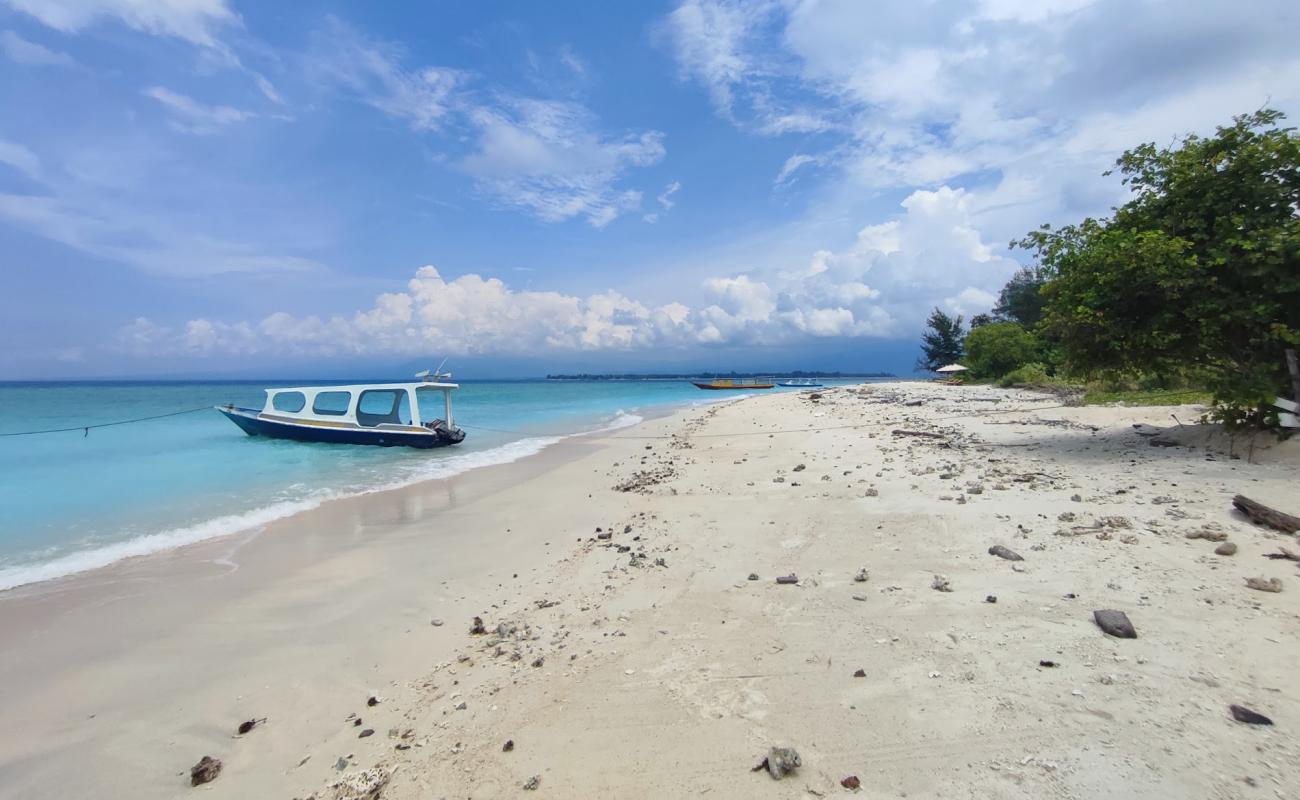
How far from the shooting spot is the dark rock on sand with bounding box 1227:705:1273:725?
2.93 m

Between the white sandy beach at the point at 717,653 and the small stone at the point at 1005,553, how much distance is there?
6.7 inches

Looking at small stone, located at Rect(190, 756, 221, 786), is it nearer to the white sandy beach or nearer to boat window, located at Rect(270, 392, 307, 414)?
the white sandy beach

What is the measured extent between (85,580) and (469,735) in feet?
26.5

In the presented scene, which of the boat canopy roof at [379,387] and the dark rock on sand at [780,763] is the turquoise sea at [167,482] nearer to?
the boat canopy roof at [379,387]

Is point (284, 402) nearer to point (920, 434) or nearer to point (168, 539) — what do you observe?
point (168, 539)

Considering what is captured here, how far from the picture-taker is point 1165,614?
413 cm

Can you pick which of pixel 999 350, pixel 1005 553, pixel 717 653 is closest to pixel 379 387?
pixel 717 653

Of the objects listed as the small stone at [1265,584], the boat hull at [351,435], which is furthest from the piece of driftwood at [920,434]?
the boat hull at [351,435]

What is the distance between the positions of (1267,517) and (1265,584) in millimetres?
1854

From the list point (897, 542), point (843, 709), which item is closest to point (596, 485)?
point (897, 542)

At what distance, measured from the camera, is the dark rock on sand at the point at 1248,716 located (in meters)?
2.93

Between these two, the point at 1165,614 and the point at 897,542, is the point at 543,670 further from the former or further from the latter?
the point at 1165,614

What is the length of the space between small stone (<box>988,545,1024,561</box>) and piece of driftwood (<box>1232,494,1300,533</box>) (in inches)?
97.5

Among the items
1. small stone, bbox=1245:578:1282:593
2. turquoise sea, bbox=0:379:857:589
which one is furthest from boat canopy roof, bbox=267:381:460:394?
small stone, bbox=1245:578:1282:593
